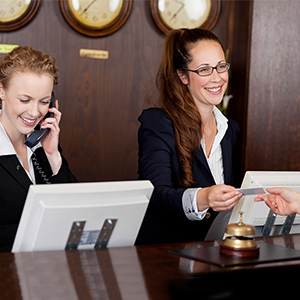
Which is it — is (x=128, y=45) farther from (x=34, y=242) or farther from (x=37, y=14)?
(x=34, y=242)

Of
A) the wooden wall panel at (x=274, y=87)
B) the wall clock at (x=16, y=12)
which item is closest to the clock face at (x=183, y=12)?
the wooden wall panel at (x=274, y=87)

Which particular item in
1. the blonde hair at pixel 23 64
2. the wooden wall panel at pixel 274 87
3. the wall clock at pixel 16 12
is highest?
the wall clock at pixel 16 12

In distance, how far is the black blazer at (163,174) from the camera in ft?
8.95

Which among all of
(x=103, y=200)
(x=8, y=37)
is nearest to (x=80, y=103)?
(x=8, y=37)

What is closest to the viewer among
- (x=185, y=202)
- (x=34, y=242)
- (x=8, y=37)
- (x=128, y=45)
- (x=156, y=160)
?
(x=34, y=242)

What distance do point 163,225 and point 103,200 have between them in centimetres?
105

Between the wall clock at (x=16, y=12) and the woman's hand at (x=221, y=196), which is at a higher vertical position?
the wall clock at (x=16, y=12)

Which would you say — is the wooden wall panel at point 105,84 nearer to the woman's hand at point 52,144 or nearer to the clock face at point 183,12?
the clock face at point 183,12

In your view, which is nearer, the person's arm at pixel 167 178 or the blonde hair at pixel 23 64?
the person's arm at pixel 167 178

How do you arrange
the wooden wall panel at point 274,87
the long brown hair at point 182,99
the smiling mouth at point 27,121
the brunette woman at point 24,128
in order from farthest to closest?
1. the wooden wall panel at point 274,87
2. the long brown hair at point 182,99
3. the smiling mouth at point 27,121
4. the brunette woman at point 24,128

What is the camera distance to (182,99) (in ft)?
9.94

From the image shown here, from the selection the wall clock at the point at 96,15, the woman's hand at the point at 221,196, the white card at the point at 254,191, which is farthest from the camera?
the wall clock at the point at 96,15

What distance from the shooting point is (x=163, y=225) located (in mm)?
2877

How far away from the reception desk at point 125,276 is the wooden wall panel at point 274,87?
303cm
